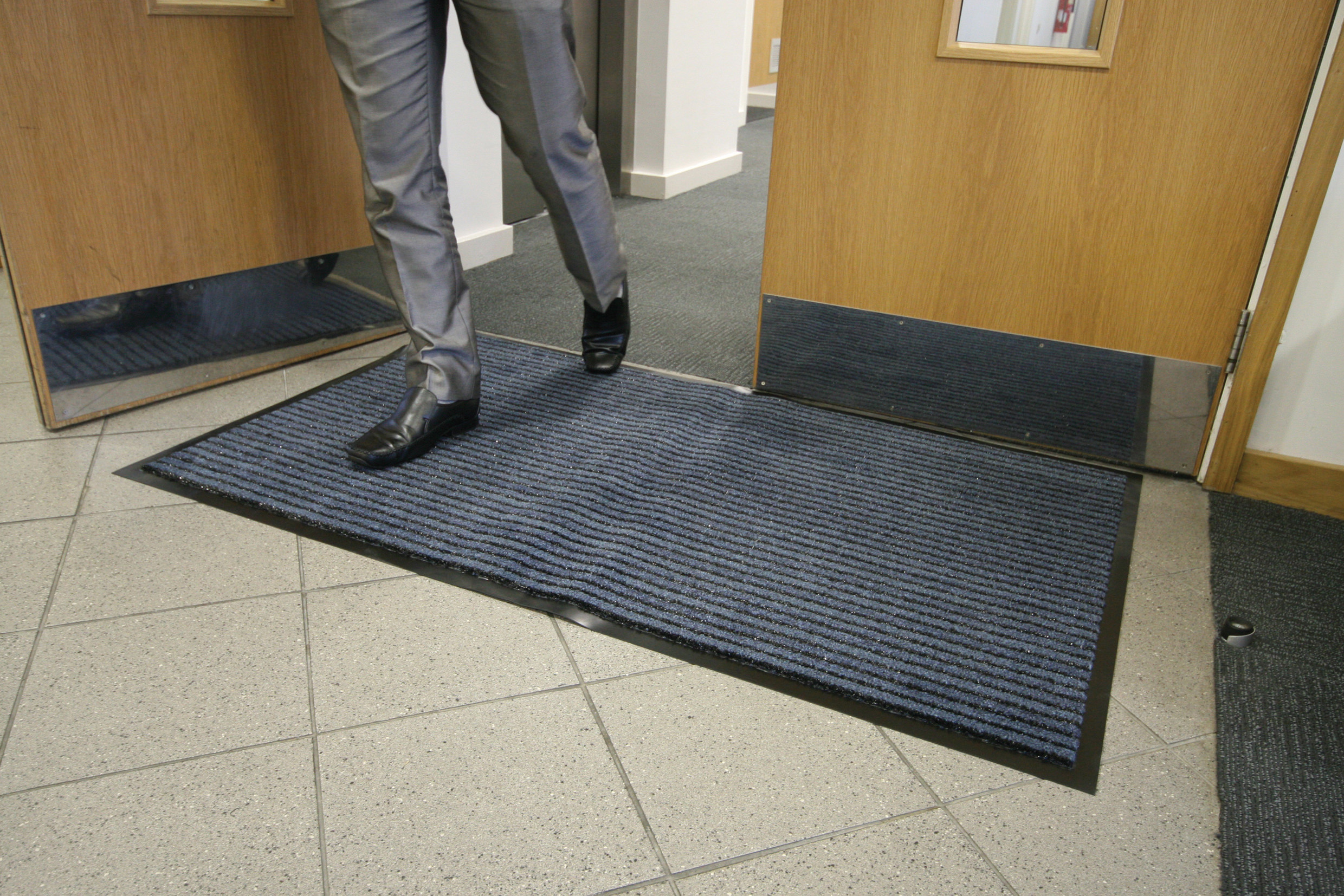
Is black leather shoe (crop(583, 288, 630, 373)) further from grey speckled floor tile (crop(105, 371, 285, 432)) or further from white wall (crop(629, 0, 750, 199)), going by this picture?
white wall (crop(629, 0, 750, 199))

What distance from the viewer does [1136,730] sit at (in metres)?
0.91

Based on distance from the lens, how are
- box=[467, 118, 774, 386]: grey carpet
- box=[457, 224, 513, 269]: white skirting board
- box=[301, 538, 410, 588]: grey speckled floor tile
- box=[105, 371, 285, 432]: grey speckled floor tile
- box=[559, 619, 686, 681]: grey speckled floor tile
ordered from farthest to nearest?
1. box=[457, 224, 513, 269]: white skirting board
2. box=[467, 118, 774, 386]: grey carpet
3. box=[105, 371, 285, 432]: grey speckled floor tile
4. box=[301, 538, 410, 588]: grey speckled floor tile
5. box=[559, 619, 686, 681]: grey speckled floor tile

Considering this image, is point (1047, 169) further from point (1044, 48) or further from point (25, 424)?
point (25, 424)

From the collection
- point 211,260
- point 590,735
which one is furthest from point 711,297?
point 590,735

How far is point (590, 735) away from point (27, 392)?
1211mm

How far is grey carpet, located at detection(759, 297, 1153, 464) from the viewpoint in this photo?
138cm

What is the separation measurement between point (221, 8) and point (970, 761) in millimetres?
1442

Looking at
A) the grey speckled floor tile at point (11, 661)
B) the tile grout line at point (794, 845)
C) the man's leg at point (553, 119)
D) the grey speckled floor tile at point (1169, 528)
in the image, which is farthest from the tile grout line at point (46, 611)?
the grey speckled floor tile at point (1169, 528)

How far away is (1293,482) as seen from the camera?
4.33 ft

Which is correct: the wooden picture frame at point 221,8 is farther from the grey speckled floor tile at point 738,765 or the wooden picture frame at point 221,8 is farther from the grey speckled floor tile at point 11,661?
the grey speckled floor tile at point 738,765

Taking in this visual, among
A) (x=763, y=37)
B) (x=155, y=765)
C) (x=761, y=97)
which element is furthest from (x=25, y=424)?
(x=763, y=37)

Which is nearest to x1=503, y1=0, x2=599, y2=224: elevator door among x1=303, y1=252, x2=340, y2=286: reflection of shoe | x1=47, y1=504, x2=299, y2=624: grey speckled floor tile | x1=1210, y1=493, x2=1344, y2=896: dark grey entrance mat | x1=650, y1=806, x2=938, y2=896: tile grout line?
x1=303, y1=252, x2=340, y2=286: reflection of shoe

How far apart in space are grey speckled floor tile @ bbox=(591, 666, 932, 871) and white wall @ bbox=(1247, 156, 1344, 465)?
2.69ft

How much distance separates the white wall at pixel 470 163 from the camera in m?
2.07
